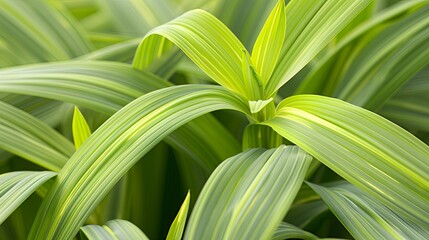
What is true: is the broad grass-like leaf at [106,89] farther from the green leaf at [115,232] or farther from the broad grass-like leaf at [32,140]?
the green leaf at [115,232]

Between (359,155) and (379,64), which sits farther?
(379,64)

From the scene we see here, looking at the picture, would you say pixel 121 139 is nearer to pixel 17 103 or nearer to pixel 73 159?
pixel 73 159

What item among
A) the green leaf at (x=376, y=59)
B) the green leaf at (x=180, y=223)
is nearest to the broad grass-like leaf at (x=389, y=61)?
the green leaf at (x=376, y=59)

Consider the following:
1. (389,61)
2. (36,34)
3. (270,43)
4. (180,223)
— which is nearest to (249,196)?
(180,223)

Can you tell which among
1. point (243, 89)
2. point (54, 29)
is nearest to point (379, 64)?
point (243, 89)

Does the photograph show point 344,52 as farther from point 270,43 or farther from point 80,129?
point 80,129

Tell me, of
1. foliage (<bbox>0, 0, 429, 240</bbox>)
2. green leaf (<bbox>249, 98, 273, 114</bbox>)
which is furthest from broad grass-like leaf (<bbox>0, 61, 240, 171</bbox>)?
green leaf (<bbox>249, 98, 273, 114</bbox>)
